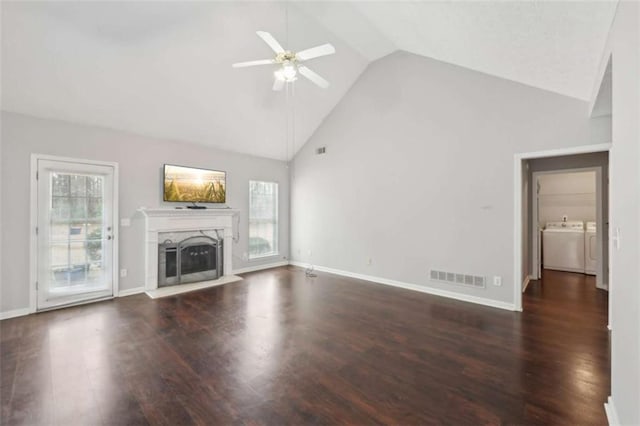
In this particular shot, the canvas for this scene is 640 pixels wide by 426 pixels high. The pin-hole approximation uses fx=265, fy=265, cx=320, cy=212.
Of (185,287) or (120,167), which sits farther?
(185,287)

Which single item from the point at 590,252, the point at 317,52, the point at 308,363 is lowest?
the point at 308,363

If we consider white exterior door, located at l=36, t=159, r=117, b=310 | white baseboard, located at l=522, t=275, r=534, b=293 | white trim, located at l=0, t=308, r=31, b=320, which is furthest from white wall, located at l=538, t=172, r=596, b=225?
white trim, located at l=0, t=308, r=31, b=320

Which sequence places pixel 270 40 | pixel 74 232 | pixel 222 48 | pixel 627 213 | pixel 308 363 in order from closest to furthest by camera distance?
pixel 627 213
pixel 308 363
pixel 270 40
pixel 222 48
pixel 74 232

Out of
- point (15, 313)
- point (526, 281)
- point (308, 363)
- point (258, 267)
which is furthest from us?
point (258, 267)

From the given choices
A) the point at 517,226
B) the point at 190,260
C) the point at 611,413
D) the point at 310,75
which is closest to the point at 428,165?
the point at 517,226

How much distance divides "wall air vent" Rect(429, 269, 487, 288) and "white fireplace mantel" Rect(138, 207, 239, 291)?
399cm

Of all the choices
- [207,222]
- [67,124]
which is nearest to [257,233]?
[207,222]

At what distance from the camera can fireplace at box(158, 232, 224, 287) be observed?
477 centimetres

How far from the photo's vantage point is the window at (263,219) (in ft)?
20.3

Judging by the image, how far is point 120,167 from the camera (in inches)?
169

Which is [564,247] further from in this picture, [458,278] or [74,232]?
[74,232]

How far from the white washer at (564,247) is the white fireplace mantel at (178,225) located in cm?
697

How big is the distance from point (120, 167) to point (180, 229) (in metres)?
1.37

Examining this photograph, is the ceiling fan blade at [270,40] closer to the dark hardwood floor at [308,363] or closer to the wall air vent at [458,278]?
the dark hardwood floor at [308,363]
